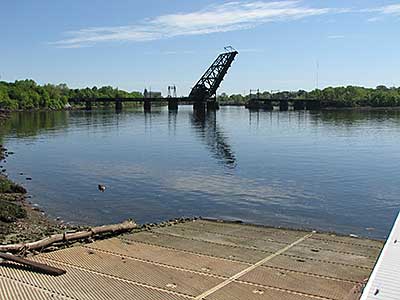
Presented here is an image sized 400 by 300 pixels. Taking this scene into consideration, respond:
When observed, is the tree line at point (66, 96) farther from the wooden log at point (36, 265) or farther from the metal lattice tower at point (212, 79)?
the wooden log at point (36, 265)

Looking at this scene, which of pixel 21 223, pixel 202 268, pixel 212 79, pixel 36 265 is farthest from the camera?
pixel 212 79

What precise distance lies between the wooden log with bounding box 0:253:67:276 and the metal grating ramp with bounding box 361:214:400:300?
5.91 meters

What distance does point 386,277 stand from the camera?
20.6 ft

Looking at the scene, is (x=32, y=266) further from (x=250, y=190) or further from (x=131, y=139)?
(x=131, y=139)

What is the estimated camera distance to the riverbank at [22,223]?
44.8 ft

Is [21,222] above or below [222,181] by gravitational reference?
above

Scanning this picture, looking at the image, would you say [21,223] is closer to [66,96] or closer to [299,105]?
[299,105]

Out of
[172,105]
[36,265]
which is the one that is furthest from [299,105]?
[36,265]

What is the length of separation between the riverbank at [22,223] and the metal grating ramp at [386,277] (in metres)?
9.23

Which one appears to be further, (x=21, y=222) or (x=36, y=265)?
(x=21, y=222)

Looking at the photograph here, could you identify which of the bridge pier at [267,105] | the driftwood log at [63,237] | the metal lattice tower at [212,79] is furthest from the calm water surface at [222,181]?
the bridge pier at [267,105]

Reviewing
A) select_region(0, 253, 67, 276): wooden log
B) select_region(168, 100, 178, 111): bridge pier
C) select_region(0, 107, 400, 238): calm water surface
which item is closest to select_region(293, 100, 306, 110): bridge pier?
select_region(168, 100, 178, 111): bridge pier

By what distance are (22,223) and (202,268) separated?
763cm

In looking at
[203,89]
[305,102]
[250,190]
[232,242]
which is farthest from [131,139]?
[305,102]
